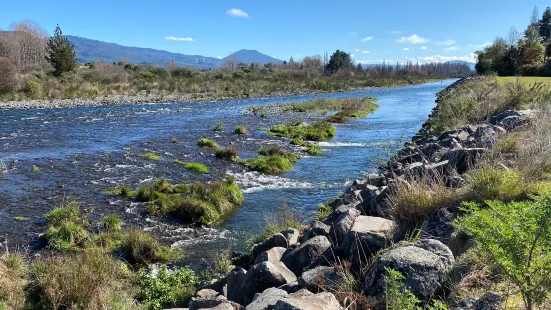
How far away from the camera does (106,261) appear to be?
24.3 ft

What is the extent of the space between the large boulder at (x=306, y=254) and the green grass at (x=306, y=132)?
19771mm

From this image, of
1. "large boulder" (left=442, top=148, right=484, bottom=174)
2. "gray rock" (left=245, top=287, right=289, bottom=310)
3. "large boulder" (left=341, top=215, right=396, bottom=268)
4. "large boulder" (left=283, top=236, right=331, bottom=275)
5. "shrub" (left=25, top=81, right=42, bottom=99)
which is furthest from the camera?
"shrub" (left=25, top=81, right=42, bottom=99)

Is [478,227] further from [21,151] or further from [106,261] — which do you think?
[21,151]

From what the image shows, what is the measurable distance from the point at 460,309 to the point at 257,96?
5956cm

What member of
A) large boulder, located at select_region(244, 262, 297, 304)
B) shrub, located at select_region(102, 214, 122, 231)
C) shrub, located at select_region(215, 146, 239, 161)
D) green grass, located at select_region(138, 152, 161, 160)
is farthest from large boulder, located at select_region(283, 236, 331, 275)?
green grass, located at select_region(138, 152, 161, 160)

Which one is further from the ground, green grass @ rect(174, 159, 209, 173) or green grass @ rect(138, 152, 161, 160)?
green grass @ rect(138, 152, 161, 160)

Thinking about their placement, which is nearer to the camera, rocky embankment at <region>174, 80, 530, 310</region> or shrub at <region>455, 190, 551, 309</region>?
shrub at <region>455, 190, 551, 309</region>

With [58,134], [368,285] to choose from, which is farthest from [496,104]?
[58,134]

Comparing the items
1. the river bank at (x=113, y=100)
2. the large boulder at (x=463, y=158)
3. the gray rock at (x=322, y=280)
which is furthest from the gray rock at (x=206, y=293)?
the river bank at (x=113, y=100)

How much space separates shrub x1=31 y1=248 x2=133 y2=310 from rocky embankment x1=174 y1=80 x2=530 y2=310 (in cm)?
163

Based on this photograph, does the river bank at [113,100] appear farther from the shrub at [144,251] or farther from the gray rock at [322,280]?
the gray rock at [322,280]

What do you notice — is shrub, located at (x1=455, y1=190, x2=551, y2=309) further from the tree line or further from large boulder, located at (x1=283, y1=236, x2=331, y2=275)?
the tree line

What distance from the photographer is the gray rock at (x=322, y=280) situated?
15.0ft

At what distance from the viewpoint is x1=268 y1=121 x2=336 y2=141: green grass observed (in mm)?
26141
